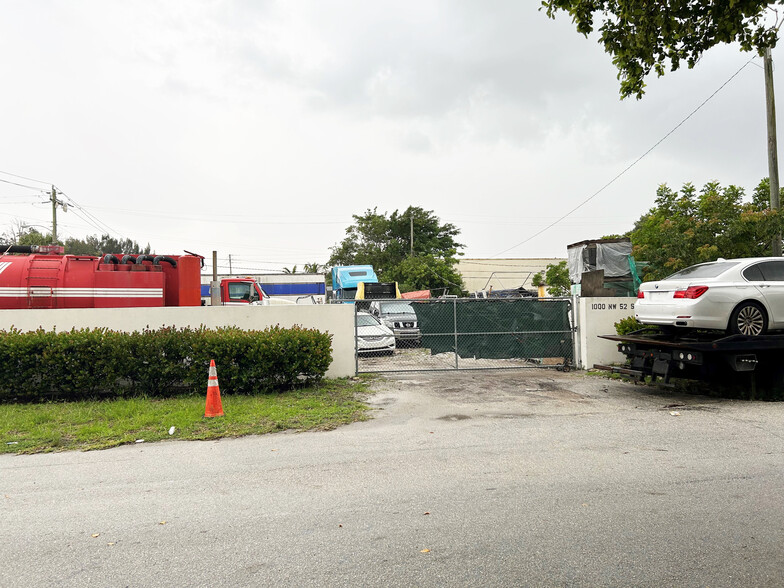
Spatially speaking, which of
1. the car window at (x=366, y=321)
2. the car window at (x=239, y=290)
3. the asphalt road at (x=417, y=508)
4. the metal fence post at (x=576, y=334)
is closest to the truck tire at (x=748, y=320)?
the asphalt road at (x=417, y=508)

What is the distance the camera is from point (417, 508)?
14.5 ft

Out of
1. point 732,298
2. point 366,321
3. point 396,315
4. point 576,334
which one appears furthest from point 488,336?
point 396,315

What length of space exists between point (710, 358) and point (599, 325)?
4007 millimetres

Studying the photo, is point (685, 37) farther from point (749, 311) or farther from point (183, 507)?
point (183, 507)

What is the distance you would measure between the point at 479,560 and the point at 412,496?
1250 millimetres

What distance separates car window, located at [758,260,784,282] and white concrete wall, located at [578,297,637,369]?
362 cm

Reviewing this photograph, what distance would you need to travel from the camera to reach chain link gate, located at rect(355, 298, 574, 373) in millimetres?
12758

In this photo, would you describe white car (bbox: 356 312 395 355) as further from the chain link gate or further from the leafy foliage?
the leafy foliage

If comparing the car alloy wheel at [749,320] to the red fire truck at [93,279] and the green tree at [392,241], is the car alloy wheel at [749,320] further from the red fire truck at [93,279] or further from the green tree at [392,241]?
the green tree at [392,241]

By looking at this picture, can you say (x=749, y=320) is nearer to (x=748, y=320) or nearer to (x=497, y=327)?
(x=748, y=320)

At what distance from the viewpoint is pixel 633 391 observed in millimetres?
10125

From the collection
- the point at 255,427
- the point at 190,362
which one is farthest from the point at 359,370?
the point at 255,427

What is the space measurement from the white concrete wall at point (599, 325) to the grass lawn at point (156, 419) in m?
6.28

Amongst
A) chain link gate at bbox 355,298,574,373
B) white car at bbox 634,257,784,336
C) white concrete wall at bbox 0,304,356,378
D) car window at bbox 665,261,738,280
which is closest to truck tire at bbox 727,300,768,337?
white car at bbox 634,257,784,336
